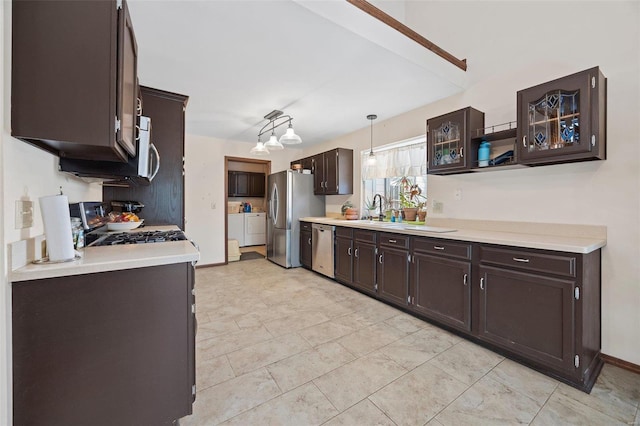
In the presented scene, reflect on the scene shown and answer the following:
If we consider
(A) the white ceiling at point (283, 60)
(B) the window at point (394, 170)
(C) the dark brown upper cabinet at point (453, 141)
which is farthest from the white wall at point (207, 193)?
(C) the dark brown upper cabinet at point (453, 141)

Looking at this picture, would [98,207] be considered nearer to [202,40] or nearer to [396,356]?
[202,40]

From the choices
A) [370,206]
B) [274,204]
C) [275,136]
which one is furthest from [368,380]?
[274,204]

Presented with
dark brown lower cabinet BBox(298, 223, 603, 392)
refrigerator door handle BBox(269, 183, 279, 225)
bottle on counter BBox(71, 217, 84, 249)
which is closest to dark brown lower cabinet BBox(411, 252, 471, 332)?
dark brown lower cabinet BBox(298, 223, 603, 392)

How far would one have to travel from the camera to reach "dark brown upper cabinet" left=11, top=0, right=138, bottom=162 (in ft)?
3.41

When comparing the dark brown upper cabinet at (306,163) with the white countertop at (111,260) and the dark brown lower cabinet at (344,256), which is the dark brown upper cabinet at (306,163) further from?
the white countertop at (111,260)

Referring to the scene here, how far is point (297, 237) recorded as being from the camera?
4797mm

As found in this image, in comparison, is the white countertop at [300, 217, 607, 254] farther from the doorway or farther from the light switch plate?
the doorway

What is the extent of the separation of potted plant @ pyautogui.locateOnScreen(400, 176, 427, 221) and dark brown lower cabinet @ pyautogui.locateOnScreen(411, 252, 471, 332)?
39.0 inches

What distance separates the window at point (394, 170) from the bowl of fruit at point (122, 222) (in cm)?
311

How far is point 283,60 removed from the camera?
228cm

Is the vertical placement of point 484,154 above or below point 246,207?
above

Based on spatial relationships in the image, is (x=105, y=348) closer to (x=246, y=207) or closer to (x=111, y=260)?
(x=111, y=260)

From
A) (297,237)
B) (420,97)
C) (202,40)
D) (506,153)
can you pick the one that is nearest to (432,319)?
(506,153)

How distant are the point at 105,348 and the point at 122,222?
57.3 inches
